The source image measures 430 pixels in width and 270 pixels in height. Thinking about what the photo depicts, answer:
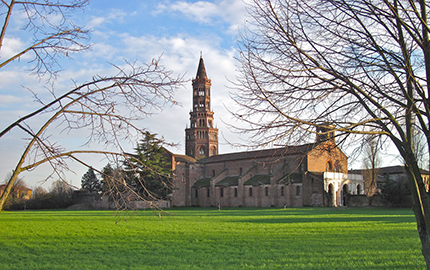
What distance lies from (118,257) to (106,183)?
520cm

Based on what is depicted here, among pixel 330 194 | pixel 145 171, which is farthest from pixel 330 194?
pixel 145 171

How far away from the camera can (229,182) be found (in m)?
59.0

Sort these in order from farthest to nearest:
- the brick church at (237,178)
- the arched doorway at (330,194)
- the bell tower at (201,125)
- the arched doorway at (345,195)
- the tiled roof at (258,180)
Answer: the bell tower at (201,125), the tiled roof at (258,180), the arched doorway at (345,195), the brick church at (237,178), the arched doorway at (330,194)

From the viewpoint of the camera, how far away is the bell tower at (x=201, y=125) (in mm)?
75875

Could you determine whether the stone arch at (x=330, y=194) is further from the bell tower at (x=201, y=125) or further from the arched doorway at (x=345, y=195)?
the bell tower at (x=201, y=125)

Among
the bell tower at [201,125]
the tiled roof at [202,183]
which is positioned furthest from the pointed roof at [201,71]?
the tiled roof at [202,183]

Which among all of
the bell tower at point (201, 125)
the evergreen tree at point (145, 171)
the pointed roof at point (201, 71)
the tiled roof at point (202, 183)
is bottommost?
the tiled roof at point (202, 183)

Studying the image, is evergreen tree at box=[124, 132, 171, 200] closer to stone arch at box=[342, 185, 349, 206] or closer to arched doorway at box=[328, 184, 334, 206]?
arched doorway at box=[328, 184, 334, 206]

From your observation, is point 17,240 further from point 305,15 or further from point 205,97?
point 205,97

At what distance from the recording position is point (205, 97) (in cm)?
7762

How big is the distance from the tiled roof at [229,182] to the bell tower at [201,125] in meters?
14.2

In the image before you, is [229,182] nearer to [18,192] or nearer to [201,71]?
[201,71]

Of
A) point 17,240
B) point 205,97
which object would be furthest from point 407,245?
point 205,97

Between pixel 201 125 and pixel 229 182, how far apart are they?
21.5m
